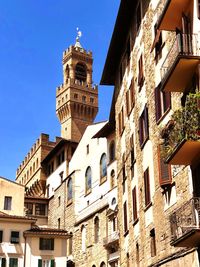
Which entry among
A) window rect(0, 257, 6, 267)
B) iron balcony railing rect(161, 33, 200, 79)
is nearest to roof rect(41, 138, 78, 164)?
window rect(0, 257, 6, 267)

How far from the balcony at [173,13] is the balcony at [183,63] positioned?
996 mm

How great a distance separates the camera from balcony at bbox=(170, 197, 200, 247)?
40.7 feet

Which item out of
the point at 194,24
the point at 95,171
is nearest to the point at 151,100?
the point at 194,24

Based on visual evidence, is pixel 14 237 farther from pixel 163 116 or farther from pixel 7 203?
pixel 163 116

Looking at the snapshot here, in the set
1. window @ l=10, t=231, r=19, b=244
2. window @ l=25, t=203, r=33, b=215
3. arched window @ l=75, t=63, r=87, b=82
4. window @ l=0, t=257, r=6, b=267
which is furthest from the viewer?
arched window @ l=75, t=63, r=87, b=82

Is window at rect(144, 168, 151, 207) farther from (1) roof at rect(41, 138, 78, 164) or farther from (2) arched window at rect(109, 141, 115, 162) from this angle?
(1) roof at rect(41, 138, 78, 164)

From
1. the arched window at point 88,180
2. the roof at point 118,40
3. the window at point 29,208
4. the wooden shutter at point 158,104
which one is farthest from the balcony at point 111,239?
the wooden shutter at point 158,104

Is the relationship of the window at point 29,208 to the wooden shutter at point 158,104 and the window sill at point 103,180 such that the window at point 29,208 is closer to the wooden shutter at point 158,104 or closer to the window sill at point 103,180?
the window sill at point 103,180

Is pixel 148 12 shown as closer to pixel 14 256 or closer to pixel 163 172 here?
pixel 163 172

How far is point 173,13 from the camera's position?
49.0ft

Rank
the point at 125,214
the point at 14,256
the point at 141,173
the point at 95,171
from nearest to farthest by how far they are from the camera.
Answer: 1. the point at 141,173
2. the point at 125,214
3. the point at 14,256
4. the point at 95,171

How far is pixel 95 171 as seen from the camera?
1938 inches

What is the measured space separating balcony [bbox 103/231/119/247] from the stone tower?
134 ft

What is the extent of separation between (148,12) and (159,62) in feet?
11.0
